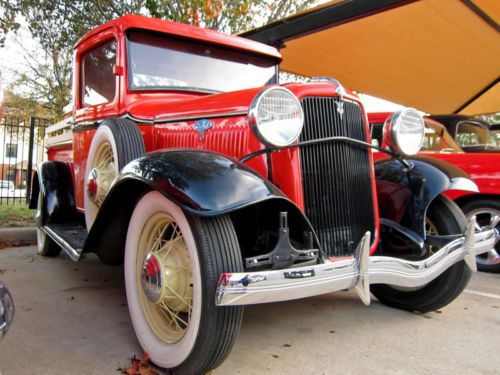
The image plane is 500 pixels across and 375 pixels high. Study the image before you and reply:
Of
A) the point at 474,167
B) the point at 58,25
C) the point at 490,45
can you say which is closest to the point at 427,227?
the point at 474,167

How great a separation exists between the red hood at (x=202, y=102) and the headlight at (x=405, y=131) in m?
0.26

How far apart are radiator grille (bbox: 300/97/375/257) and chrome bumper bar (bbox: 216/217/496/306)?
0.35 meters

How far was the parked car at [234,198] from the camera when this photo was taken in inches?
69.6

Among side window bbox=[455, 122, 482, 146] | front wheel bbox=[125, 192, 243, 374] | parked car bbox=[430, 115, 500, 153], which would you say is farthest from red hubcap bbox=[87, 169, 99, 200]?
side window bbox=[455, 122, 482, 146]

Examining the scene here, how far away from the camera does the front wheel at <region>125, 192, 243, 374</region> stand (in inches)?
67.8

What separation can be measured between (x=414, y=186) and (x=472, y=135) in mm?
3981

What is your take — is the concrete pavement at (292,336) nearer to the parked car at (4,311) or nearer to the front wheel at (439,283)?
the front wheel at (439,283)

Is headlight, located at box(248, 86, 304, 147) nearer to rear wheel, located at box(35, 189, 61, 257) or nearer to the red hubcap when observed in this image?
the red hubcap

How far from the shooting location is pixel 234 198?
177 cm

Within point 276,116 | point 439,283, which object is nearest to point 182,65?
point 276,116

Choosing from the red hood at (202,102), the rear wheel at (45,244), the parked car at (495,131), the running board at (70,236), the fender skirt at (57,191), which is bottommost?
the rear wheel at (45,244)

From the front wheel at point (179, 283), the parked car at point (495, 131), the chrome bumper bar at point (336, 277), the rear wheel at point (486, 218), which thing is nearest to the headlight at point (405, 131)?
the chrome bumper bar at point (336, 277)

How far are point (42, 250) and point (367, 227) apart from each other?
360cm

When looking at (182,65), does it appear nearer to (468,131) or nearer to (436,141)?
(436,141)
